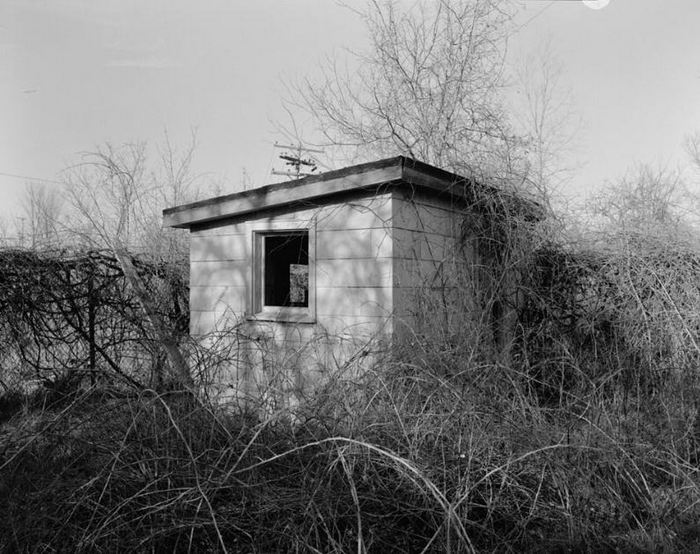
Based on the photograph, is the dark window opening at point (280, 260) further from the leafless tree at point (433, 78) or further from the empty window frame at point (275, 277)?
the leafless tree at point (433, 78)

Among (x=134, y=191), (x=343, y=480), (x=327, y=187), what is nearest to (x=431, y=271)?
(x=327, y=187)

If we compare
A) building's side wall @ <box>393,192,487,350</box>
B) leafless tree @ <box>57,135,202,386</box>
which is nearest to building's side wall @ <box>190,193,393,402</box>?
building's side wall @ <box>393,192,487,350</box>

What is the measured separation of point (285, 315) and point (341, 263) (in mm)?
977

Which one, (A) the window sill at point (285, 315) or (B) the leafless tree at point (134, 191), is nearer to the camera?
(A) the window sill at point (285, 315)

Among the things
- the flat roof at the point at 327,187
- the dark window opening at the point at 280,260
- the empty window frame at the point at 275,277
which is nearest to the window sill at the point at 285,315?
the empty window frame at the point at 275,277

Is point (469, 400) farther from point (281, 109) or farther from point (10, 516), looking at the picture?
point (281, 109)

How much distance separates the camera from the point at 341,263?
6.65 m

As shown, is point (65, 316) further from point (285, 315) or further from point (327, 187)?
point (327, 187)

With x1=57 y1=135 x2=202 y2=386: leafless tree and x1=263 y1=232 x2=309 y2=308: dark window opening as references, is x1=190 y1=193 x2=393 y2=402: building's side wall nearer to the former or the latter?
x1=263 y1=232 x2=309 y2=308: dark window opening

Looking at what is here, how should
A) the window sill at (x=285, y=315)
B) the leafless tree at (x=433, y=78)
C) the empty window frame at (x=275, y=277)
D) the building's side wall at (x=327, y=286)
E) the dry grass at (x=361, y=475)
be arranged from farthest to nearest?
1. the leafless tree at (x=433, y=78)
2. the empty window frame at (x=275, y=277)
3. the window sill at (x=285, y=315)
4. the building's side wall at (x=327, y=286)
5. the dry grass at (x=361, y=475)

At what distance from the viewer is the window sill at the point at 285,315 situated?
6.84 meters

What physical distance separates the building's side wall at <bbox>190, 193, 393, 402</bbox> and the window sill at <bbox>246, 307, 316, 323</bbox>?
71mm

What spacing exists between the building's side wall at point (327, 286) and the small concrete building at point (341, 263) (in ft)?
0.04

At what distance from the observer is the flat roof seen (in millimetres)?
6215
